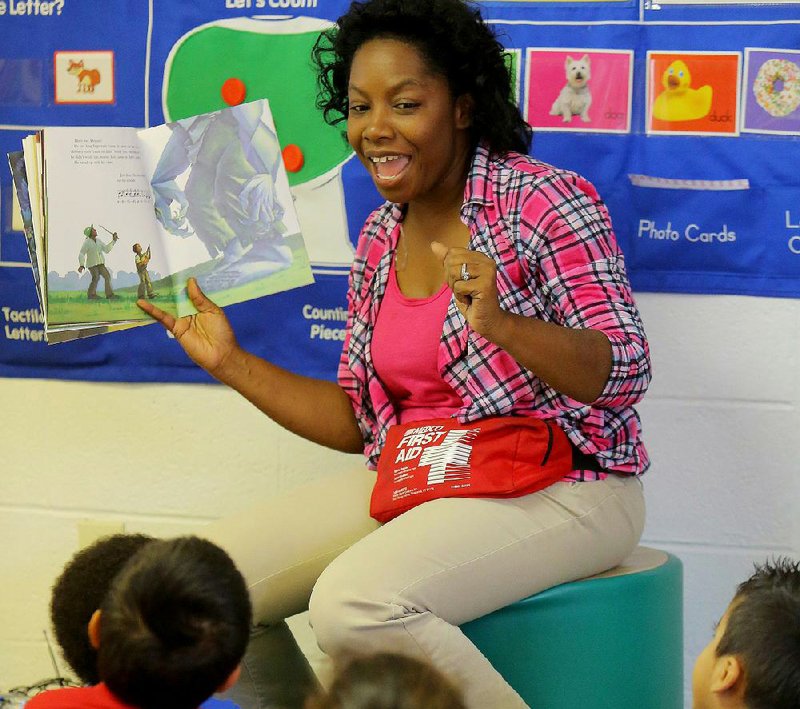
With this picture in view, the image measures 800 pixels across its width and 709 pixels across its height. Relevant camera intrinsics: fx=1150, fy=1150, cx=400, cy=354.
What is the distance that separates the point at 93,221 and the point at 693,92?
3.80ft

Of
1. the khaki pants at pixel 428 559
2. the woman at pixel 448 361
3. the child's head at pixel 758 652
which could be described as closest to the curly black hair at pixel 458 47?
the woman at pixel 448 361

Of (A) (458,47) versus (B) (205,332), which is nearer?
(A) (458,47)

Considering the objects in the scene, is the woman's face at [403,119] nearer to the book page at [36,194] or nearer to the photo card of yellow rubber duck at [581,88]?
the photo card of yellow rubber duck at [581,88]

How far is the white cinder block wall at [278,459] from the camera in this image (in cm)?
229

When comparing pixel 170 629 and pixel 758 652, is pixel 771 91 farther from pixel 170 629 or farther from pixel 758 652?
pixel 170 629

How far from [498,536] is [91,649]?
58 cm

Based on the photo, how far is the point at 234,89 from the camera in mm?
2424

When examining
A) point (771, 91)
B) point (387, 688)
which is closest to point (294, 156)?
point (771, 91)

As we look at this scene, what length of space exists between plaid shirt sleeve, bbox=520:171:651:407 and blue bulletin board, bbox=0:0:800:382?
499mm

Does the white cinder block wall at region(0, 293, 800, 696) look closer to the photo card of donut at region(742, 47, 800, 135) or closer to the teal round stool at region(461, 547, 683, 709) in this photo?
the photo card of donut at region(742, 47, 800, 135)

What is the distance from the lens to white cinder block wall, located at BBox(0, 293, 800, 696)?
2295mm

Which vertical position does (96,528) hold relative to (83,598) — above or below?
below

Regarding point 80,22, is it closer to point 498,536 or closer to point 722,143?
point 722,143

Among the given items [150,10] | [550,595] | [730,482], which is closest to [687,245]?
[730,482]
